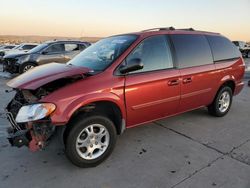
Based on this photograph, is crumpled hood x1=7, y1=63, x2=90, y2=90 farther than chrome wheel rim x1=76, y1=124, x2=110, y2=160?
No

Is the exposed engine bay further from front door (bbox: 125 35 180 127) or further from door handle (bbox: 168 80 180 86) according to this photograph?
door handle (bbox: 168 80 180 86)

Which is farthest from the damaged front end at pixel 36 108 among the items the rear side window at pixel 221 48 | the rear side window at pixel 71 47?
the rear side window at pixel 71 47

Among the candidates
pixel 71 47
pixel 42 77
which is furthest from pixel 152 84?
pixel 71 47

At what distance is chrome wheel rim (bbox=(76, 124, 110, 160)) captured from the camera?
3430 millimetres

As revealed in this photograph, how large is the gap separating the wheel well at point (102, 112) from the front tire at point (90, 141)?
7 centimetres

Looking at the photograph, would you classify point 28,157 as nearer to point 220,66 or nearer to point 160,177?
point 160,177

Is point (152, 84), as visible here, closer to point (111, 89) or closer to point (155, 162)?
point (111, 89)

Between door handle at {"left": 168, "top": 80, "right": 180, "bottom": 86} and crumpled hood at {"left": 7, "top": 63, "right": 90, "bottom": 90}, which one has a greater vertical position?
crumpled hood at {"left": 7, "top": 63, "right": 90, "bottom": 90}

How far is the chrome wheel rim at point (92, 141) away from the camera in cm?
343

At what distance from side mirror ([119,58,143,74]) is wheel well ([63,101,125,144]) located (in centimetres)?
50

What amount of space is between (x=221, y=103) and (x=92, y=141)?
3.24 meters

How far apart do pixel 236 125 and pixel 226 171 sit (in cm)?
194

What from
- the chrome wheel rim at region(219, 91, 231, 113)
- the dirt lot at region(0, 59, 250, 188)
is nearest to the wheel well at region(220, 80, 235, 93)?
the chrome wheel rim at region(219, 91, 231, 113)

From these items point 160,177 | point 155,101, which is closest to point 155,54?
point 155,101
